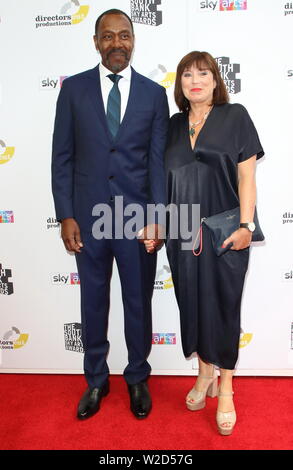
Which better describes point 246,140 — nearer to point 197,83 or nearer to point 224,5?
point 197,83

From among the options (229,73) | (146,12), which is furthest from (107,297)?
(146,12)

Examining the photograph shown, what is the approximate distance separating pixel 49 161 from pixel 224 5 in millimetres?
1205

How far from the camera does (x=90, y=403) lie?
2.03 m

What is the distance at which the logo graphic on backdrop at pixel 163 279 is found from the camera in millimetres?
2350

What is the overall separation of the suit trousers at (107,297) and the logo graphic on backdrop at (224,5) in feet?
4.10

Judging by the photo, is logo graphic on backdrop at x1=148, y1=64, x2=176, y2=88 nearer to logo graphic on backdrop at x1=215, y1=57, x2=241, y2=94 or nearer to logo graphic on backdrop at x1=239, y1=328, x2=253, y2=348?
logo graphic on backdrop at x1=215, y1=57, x2=241, y2=94

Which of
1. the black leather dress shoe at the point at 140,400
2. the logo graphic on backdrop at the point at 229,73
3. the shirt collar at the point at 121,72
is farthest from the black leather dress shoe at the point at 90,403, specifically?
the logo graphic on backdrop at the point at 229,73

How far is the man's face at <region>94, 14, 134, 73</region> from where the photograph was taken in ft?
5.72

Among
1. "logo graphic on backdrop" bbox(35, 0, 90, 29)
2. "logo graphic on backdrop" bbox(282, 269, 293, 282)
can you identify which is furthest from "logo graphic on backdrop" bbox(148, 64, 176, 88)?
"logo graphic on backdrop" bbox(282, 269, 293, 282)

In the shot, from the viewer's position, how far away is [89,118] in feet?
5.91

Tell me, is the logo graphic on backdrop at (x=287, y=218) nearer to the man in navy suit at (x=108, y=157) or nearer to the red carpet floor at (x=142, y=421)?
the man in navy suit at (x=108, y=157)
